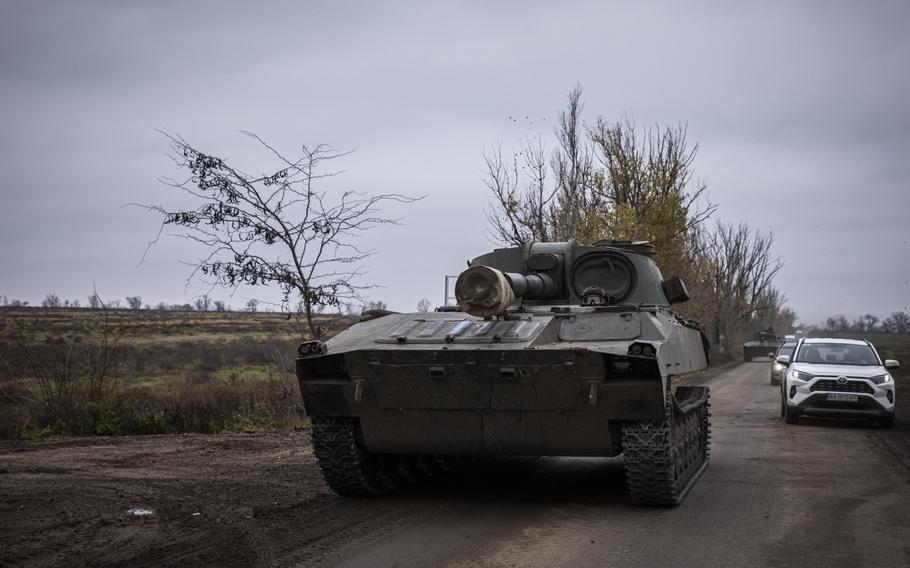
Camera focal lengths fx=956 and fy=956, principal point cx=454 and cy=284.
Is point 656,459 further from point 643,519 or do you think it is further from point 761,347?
point 761,347

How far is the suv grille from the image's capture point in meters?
14.5

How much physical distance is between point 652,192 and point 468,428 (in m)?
20.1

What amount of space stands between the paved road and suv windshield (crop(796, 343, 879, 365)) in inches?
169

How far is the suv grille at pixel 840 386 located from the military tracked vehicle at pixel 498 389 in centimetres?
690

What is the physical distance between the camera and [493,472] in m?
10.1

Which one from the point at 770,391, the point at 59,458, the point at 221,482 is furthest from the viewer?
the point at 770,391

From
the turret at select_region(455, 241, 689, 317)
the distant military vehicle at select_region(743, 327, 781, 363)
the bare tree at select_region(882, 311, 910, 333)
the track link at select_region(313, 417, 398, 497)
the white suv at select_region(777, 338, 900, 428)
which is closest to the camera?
the track link at select_region(313, 417, 398, 497)

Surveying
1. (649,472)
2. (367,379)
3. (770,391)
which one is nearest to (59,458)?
(367,379)

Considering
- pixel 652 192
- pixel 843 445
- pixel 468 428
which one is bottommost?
pixel 843 445

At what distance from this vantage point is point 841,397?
14609 millimetres

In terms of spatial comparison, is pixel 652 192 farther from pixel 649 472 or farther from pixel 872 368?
pixel 649 472

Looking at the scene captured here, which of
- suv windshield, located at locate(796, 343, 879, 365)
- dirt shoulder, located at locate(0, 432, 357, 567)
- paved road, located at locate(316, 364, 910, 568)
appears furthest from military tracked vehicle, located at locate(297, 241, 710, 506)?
suv windshield, located at locate(796, 343, 879, 365)

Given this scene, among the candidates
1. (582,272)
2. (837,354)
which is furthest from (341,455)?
(837,354)

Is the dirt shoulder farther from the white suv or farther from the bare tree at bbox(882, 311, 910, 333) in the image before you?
the bare tree at bbox(882, 311, 910, 333)
